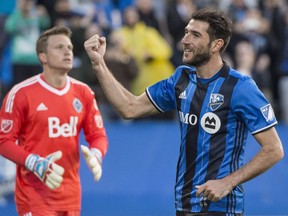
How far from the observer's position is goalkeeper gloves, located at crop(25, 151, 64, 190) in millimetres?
7746

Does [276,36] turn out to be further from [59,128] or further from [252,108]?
[252,108]

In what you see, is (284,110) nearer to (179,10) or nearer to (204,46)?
(179,10)

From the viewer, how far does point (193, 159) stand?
652 cm

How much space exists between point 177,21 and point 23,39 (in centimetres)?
284

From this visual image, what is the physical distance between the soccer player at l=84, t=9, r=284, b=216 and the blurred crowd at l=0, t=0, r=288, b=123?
6.74m

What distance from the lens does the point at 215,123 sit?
644cm

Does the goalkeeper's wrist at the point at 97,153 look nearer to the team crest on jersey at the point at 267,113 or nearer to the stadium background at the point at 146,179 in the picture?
the team crest on jersey at the point at 267,113

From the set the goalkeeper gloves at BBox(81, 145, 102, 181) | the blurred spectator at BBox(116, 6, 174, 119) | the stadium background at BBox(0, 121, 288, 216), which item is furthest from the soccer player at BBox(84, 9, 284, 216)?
the blurred spectator at BBox(116, 6, 174, 119)

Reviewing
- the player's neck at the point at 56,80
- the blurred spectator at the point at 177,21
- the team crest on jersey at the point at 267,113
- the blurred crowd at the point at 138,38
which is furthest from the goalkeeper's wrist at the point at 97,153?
the blurred spectator at the point at 177,21

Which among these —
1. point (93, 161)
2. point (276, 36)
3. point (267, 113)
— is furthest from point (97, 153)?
point (276, 36)

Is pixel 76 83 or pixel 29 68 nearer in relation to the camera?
pixel 76 83

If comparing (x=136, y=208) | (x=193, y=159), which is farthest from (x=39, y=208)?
(x=136, y=208)

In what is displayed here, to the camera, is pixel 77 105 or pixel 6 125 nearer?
pixel 6 125

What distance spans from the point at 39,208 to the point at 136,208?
14.8 ft
